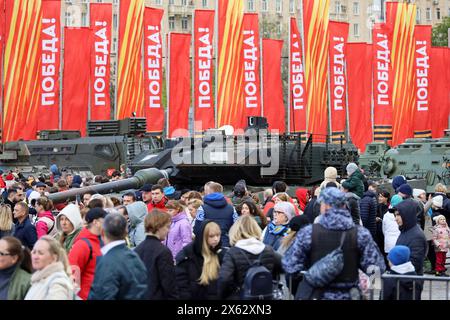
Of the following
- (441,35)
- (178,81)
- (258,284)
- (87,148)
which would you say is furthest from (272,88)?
(441,35)

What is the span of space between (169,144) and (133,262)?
1953 cm

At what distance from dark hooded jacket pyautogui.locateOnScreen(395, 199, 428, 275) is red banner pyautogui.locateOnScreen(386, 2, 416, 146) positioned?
31801 millimetres

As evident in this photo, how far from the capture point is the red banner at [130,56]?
3797 centimetres

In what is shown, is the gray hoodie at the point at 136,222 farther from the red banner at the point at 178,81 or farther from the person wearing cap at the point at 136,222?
the red banner at the point at 178,81

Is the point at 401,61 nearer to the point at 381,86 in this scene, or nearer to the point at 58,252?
the point at 381,86

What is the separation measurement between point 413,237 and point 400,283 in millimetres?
1917

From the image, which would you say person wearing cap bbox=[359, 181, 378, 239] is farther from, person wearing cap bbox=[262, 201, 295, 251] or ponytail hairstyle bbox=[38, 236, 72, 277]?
ponytail hairstyle bbox=[38, 236, 72, 277]

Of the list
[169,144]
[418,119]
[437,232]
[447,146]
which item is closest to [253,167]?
[169,144]

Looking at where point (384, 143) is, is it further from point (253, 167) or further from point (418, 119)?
point (253, 167)

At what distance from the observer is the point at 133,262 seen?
8.25 meters

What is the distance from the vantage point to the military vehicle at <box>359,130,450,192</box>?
34.2 m

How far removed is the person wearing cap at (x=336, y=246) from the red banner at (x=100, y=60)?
30360 millimetres

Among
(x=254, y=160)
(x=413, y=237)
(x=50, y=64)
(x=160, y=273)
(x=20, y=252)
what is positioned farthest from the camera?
(x=50, y=64)

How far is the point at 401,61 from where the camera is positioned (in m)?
44.0
